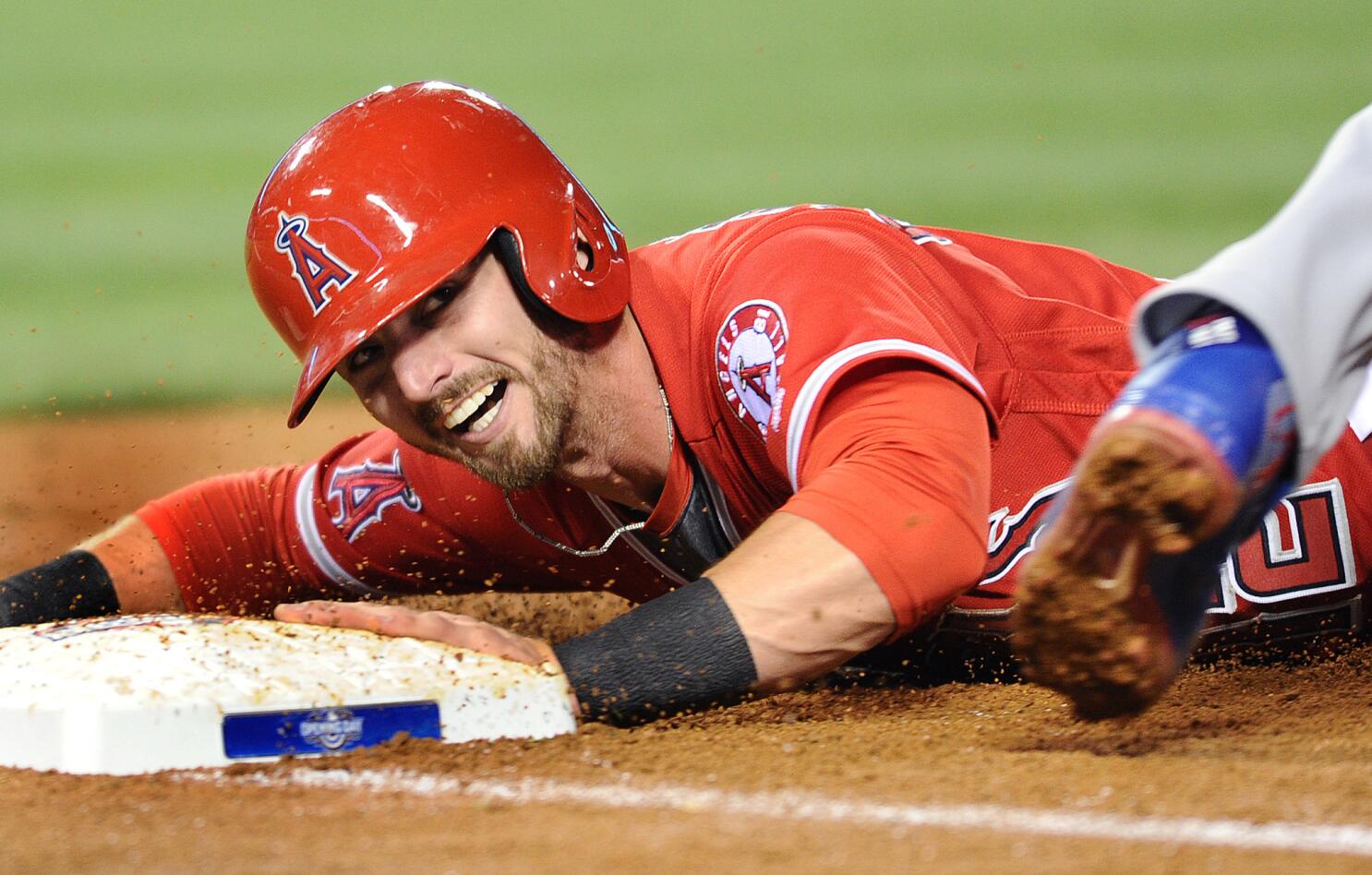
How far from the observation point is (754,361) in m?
1.94

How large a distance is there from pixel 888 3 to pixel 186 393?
3519 mm

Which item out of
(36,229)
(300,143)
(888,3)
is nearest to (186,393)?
(36,229)

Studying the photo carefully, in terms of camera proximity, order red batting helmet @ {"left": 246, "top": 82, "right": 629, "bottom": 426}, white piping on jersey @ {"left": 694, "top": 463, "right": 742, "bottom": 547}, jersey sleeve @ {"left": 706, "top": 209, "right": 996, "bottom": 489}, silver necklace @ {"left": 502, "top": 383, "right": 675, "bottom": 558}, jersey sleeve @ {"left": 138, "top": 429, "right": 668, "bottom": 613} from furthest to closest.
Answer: jersey sleeve @ {"left": 138, "top": 429, "right": 668, "bottom": 613} → silver necklace @ {"left": 502, "top": 383, "right": 675, "bottom": 558} → white piping on jersey @ {"left": 694, "top": 463, "right": 742, "bottom": 547} → red batting helmet @ {"left": 246, "top": 82, "right": 629, "bottom": 426} → jersey sleeve @ {"left": 706, "top": 209, "right": 996, "bottom": 489}

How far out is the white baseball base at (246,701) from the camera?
1724 millimetres

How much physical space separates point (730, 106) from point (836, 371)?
4.83 metres

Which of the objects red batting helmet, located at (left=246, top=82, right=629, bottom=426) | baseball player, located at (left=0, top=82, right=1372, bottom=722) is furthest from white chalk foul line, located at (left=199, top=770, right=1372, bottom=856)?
red batting helmet, located at (left=246, top=82, right=629, bottom=426)

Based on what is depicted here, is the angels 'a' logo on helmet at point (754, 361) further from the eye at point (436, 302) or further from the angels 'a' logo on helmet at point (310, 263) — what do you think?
the angels 'a' logo on helmet at point (310, 263)

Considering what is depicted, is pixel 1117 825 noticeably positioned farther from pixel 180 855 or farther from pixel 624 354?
pixel 624 354

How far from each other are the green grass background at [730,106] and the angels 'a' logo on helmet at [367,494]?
11.9 feet

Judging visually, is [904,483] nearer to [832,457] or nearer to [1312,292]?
[832,457]

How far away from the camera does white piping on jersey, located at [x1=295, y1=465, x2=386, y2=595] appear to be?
8.85 feet

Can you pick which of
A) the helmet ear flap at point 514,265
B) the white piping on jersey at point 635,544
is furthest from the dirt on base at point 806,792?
the helmet ear flap at point 514,265

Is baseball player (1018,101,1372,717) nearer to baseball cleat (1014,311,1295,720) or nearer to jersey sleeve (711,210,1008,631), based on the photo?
baseball cleat (1014,311,1295,720)

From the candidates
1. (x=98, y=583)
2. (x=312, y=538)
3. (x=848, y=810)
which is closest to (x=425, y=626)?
(x=848, y=810)
